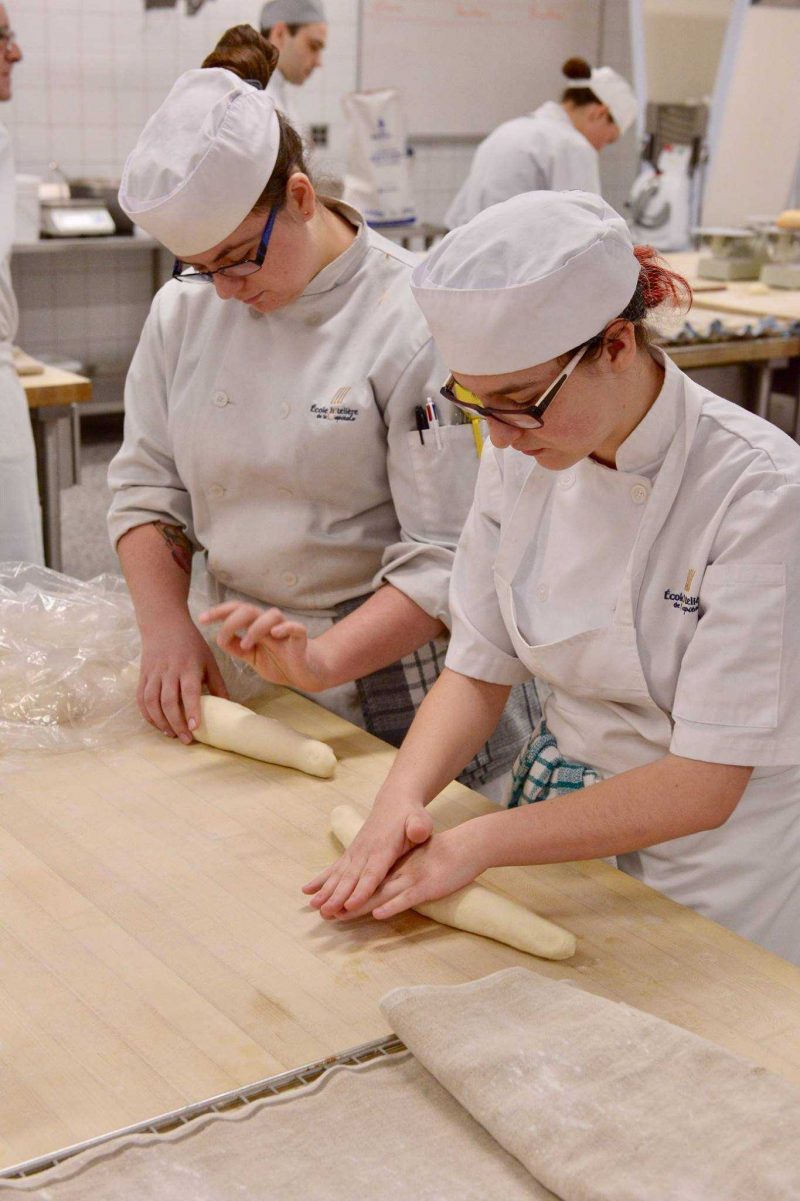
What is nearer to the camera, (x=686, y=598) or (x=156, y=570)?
(x=686, y=598)

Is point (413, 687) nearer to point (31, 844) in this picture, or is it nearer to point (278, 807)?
point (278, 807)

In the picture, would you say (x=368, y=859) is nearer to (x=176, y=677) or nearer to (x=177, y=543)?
(x=176, y=677)

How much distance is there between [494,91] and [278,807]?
6.34 metres

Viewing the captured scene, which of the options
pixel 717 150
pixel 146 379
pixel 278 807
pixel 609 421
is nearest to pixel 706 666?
pixel 609 421

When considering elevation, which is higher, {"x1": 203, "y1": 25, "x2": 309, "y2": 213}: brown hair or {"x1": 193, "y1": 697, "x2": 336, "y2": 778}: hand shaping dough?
{"x1": 203, "y1": 25, "x2": 309, "y2": 213}: brown hair

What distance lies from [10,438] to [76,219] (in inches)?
A: 115

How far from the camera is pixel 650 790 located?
129cm

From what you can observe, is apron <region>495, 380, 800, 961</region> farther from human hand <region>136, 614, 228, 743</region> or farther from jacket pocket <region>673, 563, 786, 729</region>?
human hand <region>136, 614, 228, 743</region>

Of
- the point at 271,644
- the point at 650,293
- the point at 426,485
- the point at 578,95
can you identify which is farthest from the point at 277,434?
the point at 578,95

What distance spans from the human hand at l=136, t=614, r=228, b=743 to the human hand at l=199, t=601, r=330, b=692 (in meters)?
0.11

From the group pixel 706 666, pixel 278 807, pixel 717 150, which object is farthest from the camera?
pixel 717 150

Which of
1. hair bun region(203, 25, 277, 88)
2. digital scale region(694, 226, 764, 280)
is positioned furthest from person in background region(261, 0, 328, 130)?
hair bun region(203, 25, 277, 88)

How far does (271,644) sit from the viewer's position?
5.06 ft

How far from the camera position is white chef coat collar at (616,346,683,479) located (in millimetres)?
1309
